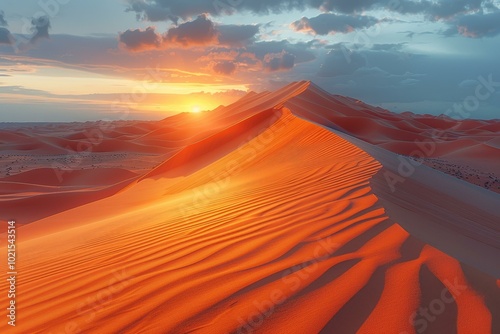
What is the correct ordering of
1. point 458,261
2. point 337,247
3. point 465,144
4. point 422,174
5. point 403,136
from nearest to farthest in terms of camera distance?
1. point 458,261
2. point 337,247
3. point 422,174
4. point 465,144
5. point 403,136

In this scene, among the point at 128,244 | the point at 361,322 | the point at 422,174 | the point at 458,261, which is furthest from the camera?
the point at 422,174

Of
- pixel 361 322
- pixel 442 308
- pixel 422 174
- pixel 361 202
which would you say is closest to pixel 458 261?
pixel 442 308

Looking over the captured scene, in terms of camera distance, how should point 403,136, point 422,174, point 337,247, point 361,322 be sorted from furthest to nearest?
1. point 403,136
2. point 422,174
3. point 337,247
4. point 361,322

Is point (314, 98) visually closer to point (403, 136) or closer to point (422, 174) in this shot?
point (403, 136)

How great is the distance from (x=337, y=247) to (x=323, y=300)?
0.80m

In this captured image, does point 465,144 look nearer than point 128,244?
No

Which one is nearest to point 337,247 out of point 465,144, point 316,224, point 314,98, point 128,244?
point 316,224

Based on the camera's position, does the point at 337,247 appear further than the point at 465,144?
No

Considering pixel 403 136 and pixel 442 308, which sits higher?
Result: pixel 442 308

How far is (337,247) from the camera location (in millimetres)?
3168

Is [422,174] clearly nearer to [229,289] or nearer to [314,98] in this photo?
[229,289]

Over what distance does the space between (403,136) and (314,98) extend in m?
6.00

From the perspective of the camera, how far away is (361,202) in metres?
4.30

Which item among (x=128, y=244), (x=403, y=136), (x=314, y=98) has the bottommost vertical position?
(x=403, y=136)
